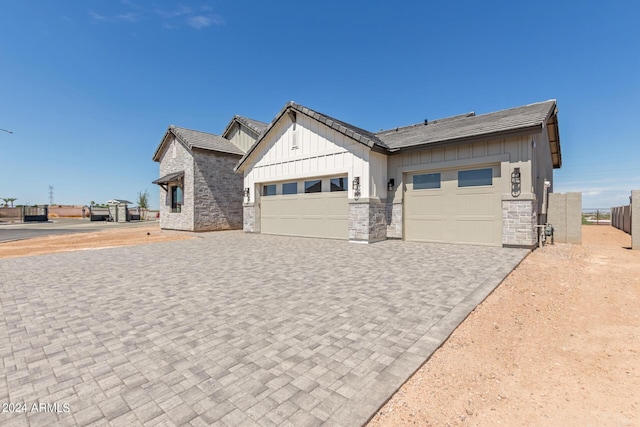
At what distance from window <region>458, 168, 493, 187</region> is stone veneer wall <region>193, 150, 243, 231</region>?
14.1 m

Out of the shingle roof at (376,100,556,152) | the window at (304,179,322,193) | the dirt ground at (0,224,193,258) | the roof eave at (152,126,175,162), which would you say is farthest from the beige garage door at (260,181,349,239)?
the roof eave at (152,126,175,162)

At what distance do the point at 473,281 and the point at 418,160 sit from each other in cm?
672

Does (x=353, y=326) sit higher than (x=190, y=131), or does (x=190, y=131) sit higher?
(x=190, y=131)

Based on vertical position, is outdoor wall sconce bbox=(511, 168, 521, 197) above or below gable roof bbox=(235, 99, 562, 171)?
below

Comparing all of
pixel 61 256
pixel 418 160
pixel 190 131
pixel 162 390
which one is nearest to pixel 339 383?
pixel 162 390

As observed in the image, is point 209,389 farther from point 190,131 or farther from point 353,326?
point 190,131

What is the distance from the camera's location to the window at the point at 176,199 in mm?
18031

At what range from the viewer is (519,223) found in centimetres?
884

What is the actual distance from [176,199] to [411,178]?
50.5 feet

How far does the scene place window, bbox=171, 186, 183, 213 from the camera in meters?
18.0

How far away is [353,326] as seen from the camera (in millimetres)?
3508

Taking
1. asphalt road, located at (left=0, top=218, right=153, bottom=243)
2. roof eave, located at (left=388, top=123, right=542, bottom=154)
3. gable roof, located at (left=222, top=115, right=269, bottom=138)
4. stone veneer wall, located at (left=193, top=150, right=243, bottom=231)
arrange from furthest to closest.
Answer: gable roof, located at (left=222, top=115, right=269, bottom=138) → stone veneer wall, located at (left=193, top=150, right=243, bottom=231) → asphalt road, located at (left=0, top=218, right=153, bottom=243) → roof eave, located at (left=388, top=123, right=542, bottom=154)

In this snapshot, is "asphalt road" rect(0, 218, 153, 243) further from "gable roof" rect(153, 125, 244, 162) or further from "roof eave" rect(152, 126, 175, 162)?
"gable roof" rect(153, 125, 244, 162)

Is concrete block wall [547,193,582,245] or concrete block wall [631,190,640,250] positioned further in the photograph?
concrete block wall [547,193,582,245]
